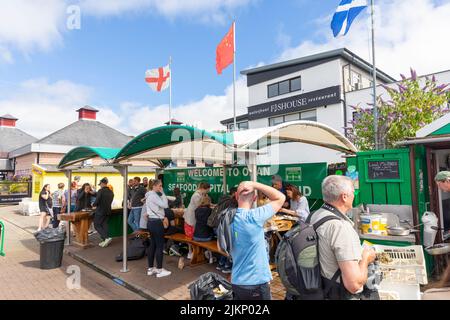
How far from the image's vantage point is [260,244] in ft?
8.95

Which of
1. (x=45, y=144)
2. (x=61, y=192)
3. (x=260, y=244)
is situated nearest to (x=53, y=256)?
(x=61, y=192)

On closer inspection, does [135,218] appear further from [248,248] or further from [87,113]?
[87,113]

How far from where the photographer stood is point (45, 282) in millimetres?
5531

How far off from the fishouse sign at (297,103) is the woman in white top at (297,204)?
44.4 ft

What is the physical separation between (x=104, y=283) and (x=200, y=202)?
241cm

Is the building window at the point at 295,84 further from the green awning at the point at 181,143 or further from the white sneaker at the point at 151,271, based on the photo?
the white sneaker at the point at 151,271

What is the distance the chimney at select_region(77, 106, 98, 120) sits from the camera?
32.0m

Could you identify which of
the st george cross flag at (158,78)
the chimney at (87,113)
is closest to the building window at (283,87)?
the st george cross flag at (158,78)

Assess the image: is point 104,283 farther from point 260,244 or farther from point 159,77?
point 159,77

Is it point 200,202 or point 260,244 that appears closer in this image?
point 260,244

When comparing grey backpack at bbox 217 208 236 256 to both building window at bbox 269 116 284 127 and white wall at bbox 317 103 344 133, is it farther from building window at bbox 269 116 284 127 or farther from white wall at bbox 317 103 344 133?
building window at bbox 269 116 284 127

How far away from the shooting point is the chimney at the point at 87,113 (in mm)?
31953

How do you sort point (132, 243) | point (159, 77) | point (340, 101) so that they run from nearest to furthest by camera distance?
point (132, 243) → point (159, 77) → point (340, 101)
